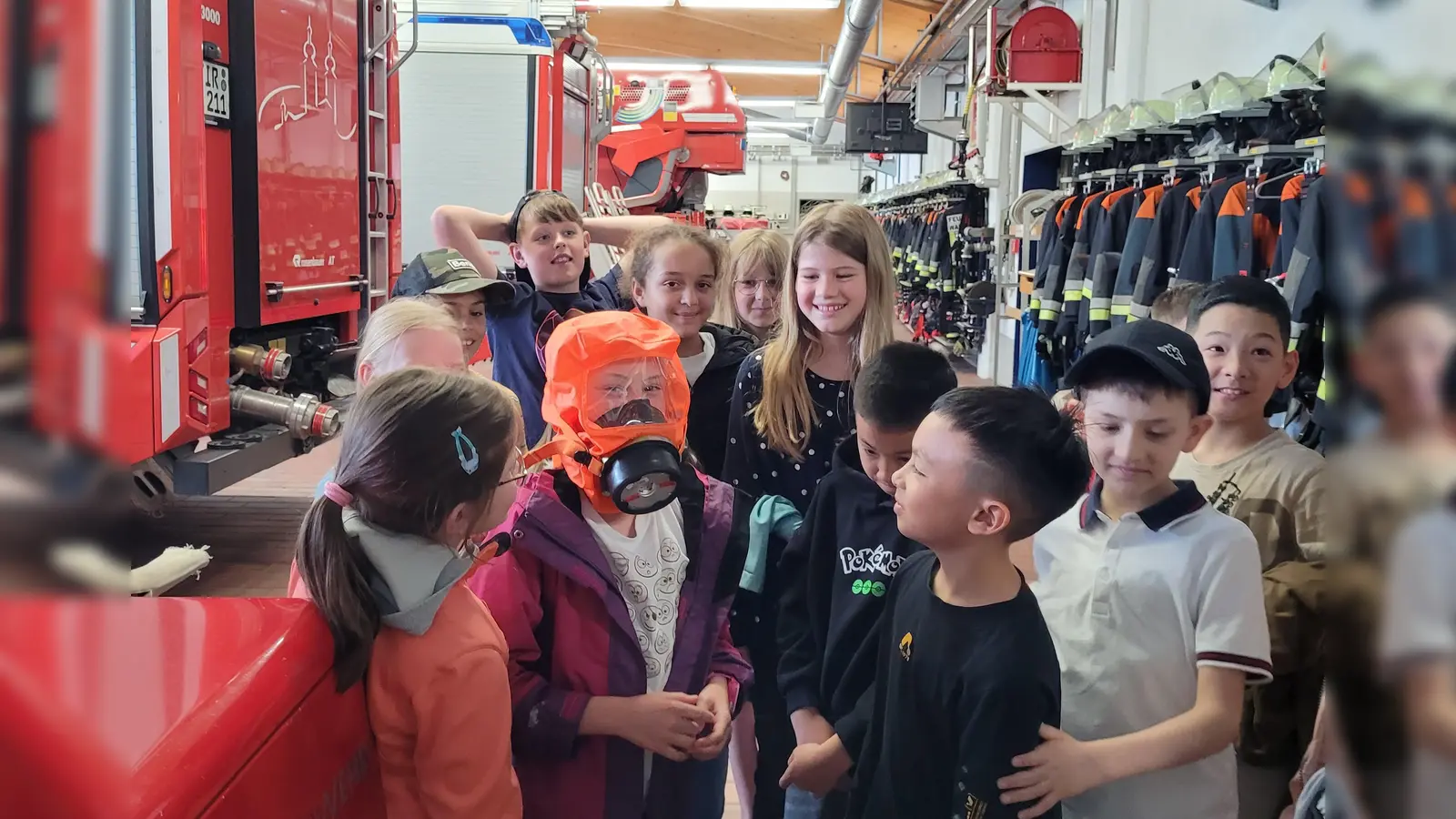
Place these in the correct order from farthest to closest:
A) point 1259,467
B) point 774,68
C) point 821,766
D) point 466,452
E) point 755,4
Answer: point 774,68, point 755,4, point 1259,467, point 821,766, point 466,452

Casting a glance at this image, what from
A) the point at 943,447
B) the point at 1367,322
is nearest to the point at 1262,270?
the point at 943,447

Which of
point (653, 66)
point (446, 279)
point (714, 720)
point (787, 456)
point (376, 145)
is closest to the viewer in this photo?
point (714, 720)

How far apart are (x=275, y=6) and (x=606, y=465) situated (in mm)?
2911

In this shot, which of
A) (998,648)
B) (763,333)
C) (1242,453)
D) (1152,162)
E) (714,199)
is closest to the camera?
(998,648)

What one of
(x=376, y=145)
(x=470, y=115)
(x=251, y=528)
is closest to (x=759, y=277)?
(x=376, y=145)

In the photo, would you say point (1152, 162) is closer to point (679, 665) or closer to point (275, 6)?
point (275, 6)

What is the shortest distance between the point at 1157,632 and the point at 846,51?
11.5m

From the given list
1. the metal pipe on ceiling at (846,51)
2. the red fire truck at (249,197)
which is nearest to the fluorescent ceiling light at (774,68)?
the metal pipe on ceiling at (846,51)

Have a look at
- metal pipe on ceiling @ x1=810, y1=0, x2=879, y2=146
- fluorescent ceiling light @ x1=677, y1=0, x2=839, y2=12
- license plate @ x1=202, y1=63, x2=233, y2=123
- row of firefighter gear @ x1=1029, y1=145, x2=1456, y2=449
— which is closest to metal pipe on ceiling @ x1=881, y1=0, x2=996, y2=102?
metal pipe on ceiling @ x1=810, y1=0, x2=879, y2=146

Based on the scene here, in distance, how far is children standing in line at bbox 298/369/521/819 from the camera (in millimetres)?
1190

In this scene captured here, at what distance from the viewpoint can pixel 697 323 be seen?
7.83ft

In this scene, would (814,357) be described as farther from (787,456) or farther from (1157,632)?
(1157,632)

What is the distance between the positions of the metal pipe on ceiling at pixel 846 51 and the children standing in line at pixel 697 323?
26.2 feet

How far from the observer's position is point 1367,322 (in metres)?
0.21
